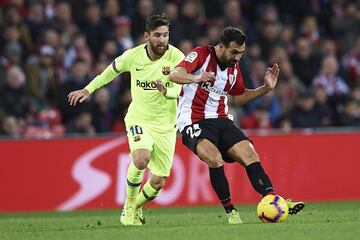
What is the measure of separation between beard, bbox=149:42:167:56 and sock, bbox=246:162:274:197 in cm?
185

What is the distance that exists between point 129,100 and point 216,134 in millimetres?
6697

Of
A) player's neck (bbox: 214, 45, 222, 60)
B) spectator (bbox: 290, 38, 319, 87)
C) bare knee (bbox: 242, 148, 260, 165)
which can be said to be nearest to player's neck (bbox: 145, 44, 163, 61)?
player's neck (bbox: 214, 45, 222, 60)

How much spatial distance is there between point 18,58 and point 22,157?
224cm

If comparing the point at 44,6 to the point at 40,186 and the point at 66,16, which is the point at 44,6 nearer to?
the point at 66,16

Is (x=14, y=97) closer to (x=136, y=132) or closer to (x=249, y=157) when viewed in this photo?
(x=136, y=132)

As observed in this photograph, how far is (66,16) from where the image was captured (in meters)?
18.6

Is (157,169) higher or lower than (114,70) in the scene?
lower

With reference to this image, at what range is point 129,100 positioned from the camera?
58.7 ft

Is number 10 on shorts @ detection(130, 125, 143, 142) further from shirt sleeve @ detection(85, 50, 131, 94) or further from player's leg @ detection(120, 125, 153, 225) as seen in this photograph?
shirt sleeve @ detection(85, 50, 131, 94)

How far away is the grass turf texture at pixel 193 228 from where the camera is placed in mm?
9656

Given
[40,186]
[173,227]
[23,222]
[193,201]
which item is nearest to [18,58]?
[40,186]

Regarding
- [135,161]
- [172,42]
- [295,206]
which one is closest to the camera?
[295,206]

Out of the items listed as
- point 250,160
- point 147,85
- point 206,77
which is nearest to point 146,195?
point 147,85

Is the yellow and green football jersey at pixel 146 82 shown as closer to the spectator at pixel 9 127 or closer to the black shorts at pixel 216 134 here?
the black shorts at pixel 216 134
